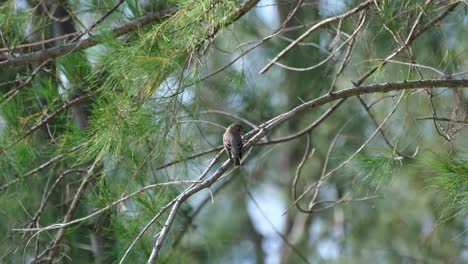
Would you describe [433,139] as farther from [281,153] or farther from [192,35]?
[192,35]

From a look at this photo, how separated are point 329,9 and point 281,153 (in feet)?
9.26

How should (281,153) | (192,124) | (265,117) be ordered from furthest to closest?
1. (281,153)
2. (265,117)
3. (192,124)

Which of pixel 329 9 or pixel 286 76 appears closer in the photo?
pixel 329 9

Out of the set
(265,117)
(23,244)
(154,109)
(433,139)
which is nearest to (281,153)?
(433,139)

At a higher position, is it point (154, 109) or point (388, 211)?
point (154, 109)

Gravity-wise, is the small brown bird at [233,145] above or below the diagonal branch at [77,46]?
below

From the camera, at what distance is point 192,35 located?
2.69 metres

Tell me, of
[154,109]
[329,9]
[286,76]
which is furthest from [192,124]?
[286,76]

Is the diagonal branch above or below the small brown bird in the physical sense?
above

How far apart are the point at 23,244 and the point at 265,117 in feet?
4.89

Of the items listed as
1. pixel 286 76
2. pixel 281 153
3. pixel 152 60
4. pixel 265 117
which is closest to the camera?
pixel 152 60

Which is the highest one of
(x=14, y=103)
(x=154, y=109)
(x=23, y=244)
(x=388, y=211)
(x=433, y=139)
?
(x=14, y=103)

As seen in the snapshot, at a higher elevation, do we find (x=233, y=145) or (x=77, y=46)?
(x=77, y=46)

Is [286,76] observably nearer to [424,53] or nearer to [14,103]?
[424,53]
